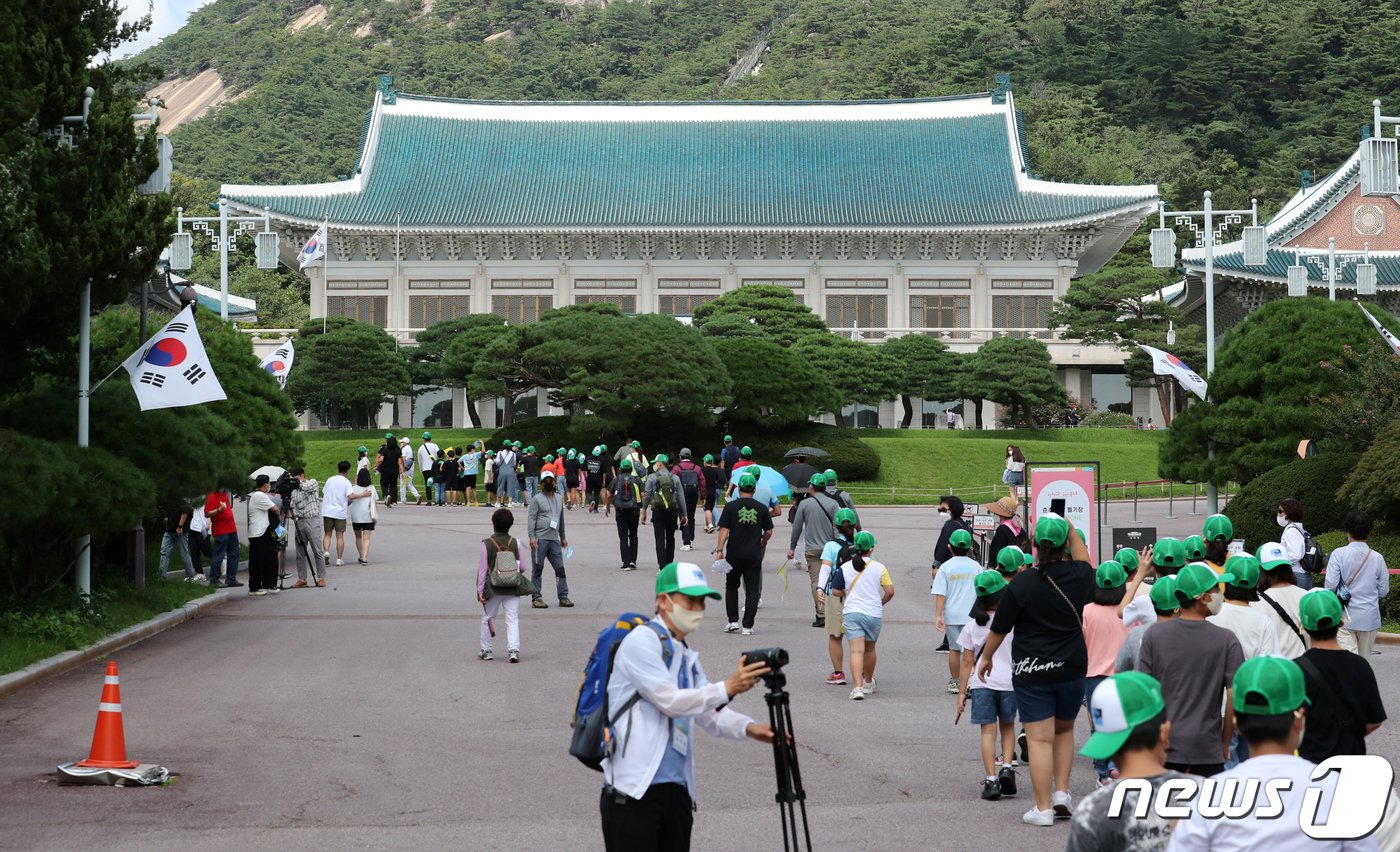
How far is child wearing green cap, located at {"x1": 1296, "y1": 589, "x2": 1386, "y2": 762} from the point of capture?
22.0ft

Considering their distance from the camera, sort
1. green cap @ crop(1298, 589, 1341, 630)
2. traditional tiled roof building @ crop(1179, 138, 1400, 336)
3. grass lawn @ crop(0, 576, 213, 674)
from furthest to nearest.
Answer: traditional tiled roof building @ crop(1179, 138, 1400, 336) < grass lawn @ crop(0, 576, 213, 674) < green cap @ crop(1298, 589, 1341, 630)

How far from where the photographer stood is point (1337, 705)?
677 cm

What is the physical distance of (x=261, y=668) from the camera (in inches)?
566

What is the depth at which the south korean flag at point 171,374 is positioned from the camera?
16.4 meters

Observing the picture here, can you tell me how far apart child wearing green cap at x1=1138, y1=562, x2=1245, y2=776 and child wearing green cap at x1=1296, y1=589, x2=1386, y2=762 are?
1.77ft

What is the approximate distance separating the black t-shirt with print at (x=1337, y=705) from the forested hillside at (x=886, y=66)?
2692 inches

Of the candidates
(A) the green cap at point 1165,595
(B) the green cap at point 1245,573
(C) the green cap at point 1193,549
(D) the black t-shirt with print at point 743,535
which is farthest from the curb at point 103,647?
(B) the green cap at point 1245,573

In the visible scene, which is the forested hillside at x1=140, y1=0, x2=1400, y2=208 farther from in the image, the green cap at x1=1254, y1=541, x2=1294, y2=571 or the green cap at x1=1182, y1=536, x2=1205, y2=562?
the green cap at x1=1182, y1=536, x2=1205, y2=562

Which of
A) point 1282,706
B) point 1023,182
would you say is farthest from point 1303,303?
point 1023,182

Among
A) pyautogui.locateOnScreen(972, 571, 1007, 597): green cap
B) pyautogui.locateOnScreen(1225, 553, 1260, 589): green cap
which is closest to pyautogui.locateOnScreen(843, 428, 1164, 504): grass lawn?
pyautogui.locateOnScreen(972, 571, 1007, 597): green cap

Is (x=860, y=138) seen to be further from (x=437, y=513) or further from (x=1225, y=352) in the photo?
(x=1225, y=352)

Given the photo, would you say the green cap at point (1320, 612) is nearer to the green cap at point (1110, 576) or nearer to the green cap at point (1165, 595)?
the green cap at point (1165, 595)

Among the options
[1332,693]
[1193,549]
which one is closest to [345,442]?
[1193,549]

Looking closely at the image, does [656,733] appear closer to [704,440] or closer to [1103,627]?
[1103,627]
